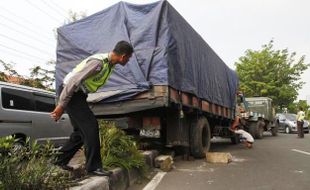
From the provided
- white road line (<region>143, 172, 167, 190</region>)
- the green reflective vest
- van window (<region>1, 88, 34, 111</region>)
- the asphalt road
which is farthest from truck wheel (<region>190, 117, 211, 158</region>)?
the green reflective vest

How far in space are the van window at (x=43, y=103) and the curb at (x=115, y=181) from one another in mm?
3214

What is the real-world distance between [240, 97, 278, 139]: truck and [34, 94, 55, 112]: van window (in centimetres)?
999

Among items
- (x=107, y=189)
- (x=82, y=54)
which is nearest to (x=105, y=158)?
(x=107, y=189)

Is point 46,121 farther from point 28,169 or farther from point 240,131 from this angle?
point 240,131

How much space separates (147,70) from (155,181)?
8.21ft

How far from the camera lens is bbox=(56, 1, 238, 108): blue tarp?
8.92 metres

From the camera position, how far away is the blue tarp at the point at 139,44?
8922mm

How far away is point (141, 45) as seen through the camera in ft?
30.0

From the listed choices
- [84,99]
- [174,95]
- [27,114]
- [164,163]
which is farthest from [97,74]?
[27,114]

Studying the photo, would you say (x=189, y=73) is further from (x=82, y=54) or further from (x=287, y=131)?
(x=287, y=131)

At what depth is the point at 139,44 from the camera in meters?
9.14

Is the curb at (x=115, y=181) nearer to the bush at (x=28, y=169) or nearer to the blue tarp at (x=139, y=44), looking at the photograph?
the bush at (x=28, y=169)

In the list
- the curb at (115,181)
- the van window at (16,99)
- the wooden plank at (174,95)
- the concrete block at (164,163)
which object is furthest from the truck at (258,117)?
the curb at (115,181)

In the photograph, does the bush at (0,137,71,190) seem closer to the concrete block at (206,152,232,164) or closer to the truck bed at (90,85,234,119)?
Answer: the truck bed at (90,85,234,119)
